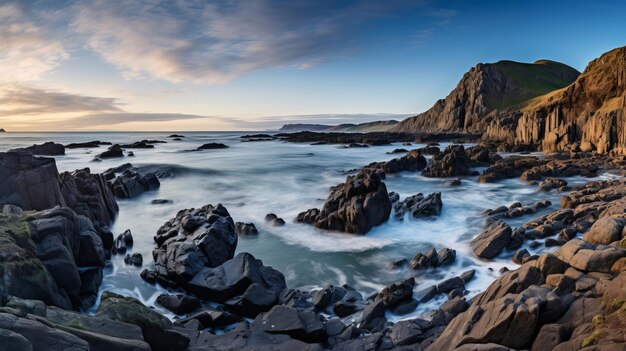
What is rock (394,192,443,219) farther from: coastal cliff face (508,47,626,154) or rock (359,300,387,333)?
coastal cliff face (508,47,626,154)

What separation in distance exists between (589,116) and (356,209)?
40.4 m

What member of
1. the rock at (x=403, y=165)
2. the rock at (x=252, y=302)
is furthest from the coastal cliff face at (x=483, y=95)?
the rock at (x=252, y=302)

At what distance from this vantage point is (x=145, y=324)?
8.15 m

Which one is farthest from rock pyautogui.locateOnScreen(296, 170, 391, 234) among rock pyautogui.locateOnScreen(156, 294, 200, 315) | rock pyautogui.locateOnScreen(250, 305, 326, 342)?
rock pyautogui.locateOnScreen(250, 305, 326, 342)

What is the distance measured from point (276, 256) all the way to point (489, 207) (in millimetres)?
13325

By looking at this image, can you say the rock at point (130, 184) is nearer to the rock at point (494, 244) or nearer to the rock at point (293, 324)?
the rock at point (293, 324)

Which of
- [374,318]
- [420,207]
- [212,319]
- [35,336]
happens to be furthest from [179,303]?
[420,207]

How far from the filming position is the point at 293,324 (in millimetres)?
9406

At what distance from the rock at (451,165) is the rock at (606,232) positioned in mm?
24382

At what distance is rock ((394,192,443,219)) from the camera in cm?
2077

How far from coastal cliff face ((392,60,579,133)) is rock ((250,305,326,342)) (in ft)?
391

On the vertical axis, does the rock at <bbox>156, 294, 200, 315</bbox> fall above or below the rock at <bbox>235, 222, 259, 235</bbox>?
below

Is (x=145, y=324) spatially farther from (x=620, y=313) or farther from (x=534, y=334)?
(x=620, y=313)

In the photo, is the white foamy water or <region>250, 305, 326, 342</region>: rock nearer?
<region>250, 305, 326, 342</region>: rock
